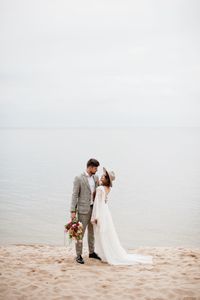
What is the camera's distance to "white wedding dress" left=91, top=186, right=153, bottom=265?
695 centimetres

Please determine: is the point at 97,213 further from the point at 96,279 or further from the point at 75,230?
the point at 96,279

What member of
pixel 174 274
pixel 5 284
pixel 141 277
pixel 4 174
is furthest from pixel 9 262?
pixel 4 174

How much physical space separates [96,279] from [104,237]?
1.29 meters

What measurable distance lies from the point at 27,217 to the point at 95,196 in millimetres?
10180

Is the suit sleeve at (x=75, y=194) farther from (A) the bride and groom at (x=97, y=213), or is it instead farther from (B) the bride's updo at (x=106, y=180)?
(B) the bride's updo at (x=106, y=180)

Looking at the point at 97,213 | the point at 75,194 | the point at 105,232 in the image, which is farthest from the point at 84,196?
the point at 105,232

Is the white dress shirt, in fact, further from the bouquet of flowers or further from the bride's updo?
the bouquet of flowers

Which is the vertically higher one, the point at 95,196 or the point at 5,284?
the point at 95,196

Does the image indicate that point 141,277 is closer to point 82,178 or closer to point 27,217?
point 82,178

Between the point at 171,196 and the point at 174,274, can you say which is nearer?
the point at 174,274

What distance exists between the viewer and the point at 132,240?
1330cm

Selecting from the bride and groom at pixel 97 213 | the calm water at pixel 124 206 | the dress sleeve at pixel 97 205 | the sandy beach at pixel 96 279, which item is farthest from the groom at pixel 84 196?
the calm water at pixel 124 206

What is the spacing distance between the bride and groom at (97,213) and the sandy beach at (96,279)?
27 centimetres

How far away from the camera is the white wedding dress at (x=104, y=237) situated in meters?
6.95
